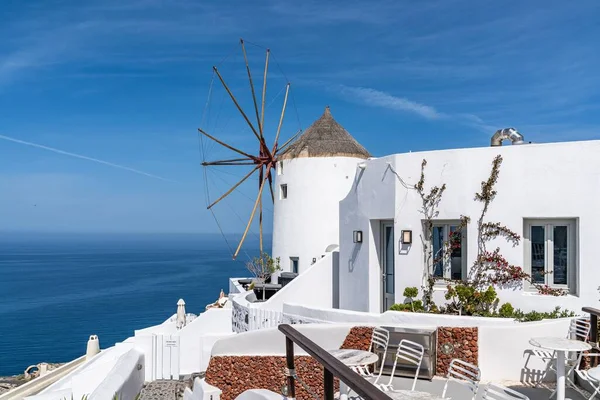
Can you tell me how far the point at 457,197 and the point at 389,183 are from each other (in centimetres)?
178

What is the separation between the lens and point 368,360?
6328 millimetres

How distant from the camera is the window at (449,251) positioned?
11.9 meters

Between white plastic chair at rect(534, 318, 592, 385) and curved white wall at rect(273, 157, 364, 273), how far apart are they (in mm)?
15299

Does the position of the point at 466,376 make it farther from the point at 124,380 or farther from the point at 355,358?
the point at 124,380

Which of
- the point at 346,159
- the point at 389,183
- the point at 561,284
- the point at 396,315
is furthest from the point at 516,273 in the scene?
the point at 346,159

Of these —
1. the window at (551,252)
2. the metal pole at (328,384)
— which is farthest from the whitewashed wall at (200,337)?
the metal pole at (328,384)

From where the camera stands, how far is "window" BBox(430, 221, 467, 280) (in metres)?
11.9

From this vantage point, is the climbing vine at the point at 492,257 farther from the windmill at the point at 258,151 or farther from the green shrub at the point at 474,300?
the windmill at the point at 258,151

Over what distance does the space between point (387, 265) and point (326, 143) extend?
36.6ft

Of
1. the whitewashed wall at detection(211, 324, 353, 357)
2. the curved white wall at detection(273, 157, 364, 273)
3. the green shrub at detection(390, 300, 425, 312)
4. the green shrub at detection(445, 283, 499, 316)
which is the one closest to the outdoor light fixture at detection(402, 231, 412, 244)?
the green shrub at detection(390, 300, 425, 312)

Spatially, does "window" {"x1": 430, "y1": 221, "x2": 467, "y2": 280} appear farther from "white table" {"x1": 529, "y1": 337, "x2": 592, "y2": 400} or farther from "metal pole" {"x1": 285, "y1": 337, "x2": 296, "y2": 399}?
"metal pole" {"x1": 285, "y1": 337, "x2": 296, "y2": 399}

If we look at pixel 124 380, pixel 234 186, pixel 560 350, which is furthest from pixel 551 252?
A: pixel 234 186

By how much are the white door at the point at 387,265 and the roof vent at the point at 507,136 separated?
10.6 feet

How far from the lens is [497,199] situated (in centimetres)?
1137
